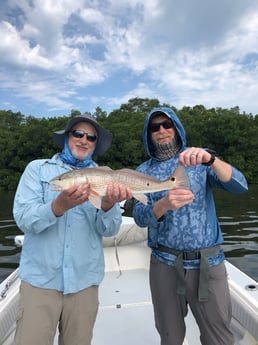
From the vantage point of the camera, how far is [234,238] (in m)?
11.4

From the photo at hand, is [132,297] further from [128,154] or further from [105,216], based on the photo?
[128,154]

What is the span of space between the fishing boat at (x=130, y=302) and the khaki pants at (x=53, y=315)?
121cm

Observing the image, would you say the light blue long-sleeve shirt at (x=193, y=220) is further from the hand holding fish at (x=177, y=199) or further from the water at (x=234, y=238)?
the water at (x=234, y=238)

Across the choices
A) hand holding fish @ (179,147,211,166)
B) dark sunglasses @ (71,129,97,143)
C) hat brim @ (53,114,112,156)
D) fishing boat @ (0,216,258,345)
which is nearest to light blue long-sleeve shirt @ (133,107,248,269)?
hand holding fish @ (179,147,211,166)

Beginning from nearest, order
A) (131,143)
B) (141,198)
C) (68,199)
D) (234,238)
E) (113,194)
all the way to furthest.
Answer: (68,199) → (113,194) → (141,198) → (234,238) → (131,143)

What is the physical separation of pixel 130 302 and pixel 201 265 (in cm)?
240

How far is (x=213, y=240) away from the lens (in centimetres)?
289

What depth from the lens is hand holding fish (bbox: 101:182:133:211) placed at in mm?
2838

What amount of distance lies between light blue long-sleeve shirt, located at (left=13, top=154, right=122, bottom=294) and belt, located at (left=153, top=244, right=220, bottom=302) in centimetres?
61

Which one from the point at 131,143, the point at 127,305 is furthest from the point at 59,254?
the point at 131,143

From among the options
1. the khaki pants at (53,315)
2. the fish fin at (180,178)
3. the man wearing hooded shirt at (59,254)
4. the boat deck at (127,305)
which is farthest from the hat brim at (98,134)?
the boat deck at (127,305)

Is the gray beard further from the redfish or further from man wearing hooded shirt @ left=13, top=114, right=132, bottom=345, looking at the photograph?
man wearing hooded shirt @ left=13, top=114, right=132, bottom=345

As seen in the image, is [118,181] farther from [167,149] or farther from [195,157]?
[195,157]

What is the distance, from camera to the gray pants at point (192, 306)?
8.98 ft
